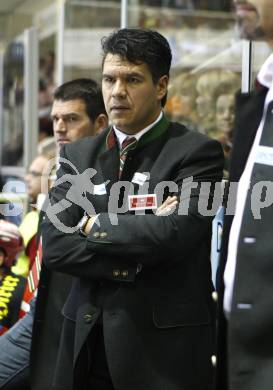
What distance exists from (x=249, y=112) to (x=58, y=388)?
1.54m

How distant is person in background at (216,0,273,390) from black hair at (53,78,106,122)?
2099 mm

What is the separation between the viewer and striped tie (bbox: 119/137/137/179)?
3723 mm

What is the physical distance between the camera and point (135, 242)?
138 inches

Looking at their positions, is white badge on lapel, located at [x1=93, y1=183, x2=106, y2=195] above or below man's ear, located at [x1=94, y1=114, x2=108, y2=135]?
below

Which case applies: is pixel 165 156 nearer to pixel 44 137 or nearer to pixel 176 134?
pixel 176 134

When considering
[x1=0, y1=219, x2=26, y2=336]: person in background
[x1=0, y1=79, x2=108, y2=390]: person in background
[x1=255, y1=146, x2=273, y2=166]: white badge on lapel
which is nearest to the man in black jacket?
[x1=0, y1=79, x2=108, y2=390]: person in background

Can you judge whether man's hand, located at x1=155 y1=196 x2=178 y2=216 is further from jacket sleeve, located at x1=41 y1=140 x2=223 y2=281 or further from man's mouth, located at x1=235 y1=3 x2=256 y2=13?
man's mouth, located at x1=235 y1=3 x2=256 y2=13

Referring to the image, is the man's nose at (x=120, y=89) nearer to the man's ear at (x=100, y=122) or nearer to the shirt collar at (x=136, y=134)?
the shirt collar at (x=136, y=134)

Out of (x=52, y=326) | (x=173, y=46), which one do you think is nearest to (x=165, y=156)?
(x=52, y=326)

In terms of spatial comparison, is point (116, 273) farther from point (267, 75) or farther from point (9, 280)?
point (9, 280)

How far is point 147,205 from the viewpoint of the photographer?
12.1 feet

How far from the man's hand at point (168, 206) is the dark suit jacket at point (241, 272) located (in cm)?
83

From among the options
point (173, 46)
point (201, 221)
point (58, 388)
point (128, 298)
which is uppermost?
point (173, 46)

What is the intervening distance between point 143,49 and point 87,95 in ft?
3.55
